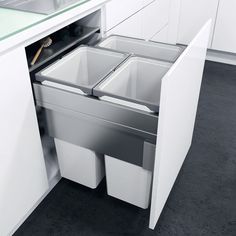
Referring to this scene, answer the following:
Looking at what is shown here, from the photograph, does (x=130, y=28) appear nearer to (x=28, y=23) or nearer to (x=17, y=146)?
(x=28, y=23)

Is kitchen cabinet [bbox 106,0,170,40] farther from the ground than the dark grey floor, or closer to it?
farther from the ground

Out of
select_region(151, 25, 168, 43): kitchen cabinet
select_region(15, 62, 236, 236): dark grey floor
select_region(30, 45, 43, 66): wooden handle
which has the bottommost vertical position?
select_region(15, 62, 236, 236): dark grey floor

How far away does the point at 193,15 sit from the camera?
2.47 m

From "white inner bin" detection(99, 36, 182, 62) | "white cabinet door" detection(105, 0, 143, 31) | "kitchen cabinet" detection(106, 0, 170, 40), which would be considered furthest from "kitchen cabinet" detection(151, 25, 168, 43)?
"white inner bin" detection(99, 36, 182, 62)

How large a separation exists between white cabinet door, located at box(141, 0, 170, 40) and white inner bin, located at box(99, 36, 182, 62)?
0.54m

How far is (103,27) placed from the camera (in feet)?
4.80

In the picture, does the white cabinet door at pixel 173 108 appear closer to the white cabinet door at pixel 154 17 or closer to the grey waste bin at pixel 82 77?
the grey waste bin at pixel 82 77

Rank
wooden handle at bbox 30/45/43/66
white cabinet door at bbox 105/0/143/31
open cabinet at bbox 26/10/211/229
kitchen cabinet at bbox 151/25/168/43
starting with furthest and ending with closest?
kitchen cabinet at bbox 151/25/168/43, white cabinet door at bbox 105/0/143/31, wooden handle at bbox 30/45/43/66, open cabinet at bbox 26/10/211/229

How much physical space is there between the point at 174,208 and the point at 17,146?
713 millimetres

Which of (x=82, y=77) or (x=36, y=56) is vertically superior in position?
(x=36, y=56)

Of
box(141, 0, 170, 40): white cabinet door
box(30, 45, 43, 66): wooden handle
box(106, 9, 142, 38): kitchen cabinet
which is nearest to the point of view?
box(30, 45, 43, 66): wooden handle

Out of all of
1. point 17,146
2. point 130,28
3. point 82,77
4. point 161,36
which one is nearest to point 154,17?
point 161,36

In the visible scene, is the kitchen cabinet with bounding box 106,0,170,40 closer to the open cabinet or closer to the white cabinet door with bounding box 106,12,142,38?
the white cabinet door with bounding box 106,12,142,38

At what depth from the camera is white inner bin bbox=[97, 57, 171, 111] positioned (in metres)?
1.17
